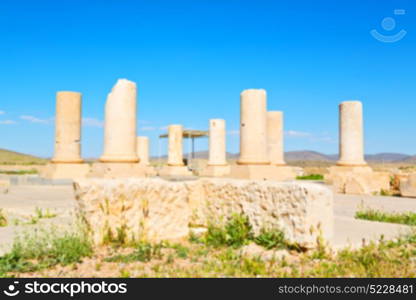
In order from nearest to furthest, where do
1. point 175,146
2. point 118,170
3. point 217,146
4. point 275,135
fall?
point 118,170, point 275,135, point 217,146, point 175,146

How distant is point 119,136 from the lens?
1474 cm

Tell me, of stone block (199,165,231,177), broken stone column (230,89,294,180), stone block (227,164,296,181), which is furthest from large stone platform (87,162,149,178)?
stone block (199,165,231,177)

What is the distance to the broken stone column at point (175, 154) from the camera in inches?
1054

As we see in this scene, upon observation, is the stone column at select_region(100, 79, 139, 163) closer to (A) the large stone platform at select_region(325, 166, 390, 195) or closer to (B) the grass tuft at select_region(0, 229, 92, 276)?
(A) the large stone platform at select_region(325, 166, 390, 195)

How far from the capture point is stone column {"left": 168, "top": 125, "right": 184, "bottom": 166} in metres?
28.0

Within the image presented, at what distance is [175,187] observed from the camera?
6047 millimetres

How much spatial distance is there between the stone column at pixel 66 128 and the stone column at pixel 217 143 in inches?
431

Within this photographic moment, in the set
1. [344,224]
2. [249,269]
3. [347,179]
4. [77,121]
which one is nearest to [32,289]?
[249,269]

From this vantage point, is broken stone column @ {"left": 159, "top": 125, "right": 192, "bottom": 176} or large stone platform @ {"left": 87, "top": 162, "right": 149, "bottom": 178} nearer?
large stone platform @ {"left": 87, "top": 162, "right": 149, "bottom": 178}

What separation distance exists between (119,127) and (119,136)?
333mm

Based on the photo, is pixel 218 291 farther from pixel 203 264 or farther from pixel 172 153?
pixel 172 153

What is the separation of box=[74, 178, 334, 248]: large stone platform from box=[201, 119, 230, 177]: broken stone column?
64.4 ft

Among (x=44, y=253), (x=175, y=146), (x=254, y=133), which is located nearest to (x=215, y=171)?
(x=175, y=146)

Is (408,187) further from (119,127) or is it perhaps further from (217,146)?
(217,146)
